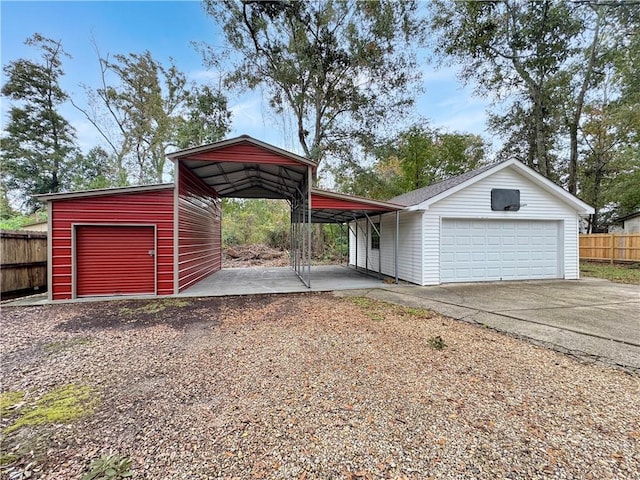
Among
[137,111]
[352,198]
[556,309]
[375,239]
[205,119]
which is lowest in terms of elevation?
[556,309]

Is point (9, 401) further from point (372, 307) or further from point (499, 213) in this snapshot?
point (499, 213)

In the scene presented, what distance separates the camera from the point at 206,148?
708cm

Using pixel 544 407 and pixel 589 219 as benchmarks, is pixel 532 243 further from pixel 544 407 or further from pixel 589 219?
pixel 589 219

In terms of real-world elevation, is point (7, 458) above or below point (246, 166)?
below

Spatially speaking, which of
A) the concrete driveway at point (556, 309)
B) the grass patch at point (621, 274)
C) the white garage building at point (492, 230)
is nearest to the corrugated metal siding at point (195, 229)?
the concrete driveway at point (556, 309)

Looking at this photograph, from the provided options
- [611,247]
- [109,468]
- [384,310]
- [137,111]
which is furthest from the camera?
[137,111]

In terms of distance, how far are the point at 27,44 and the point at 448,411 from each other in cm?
2638

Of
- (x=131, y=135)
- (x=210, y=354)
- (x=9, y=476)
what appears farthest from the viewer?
(x=131, y=135)

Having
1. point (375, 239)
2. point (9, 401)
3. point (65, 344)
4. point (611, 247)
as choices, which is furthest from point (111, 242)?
point (611, 247)

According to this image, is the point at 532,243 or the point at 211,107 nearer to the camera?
the point at 532,243

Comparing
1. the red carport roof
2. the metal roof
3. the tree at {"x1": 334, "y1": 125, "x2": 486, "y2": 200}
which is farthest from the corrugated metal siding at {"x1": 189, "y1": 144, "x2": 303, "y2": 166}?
the tree at {"x1": 334, "y1": 125, "x2": 486, "y2": 200}

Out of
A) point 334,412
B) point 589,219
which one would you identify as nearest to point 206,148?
point 334,412

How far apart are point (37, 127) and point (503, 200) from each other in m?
26.0

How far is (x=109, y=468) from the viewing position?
1.76m
